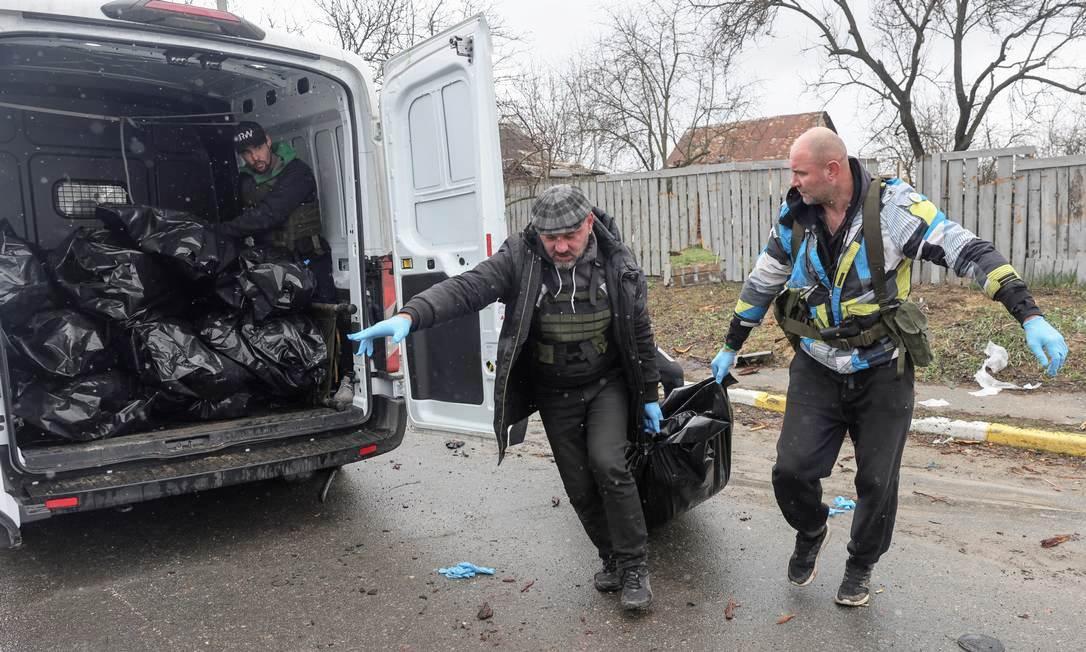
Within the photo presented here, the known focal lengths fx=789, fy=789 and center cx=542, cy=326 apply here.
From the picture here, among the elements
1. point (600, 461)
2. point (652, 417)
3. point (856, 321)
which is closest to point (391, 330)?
point (600, 461)

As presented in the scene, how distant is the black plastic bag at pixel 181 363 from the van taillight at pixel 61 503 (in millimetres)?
1077

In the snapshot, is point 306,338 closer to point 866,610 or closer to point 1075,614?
point 866,610

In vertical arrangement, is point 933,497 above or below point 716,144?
below

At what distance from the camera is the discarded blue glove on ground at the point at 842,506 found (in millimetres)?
3998

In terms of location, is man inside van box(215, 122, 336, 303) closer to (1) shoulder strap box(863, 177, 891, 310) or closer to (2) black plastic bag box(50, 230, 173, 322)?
(2) black plastic bag box(50, 230, 173, 322)

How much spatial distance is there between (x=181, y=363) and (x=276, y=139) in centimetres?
185

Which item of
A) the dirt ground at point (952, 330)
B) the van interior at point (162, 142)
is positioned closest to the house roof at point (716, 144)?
the dirt ground at point (952, 330)

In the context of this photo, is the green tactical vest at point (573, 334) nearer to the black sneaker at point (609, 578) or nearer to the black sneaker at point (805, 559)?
the black sneaker at point (609, 578)

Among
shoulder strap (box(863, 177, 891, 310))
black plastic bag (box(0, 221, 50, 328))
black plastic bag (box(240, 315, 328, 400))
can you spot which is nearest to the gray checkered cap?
shoulder strap (box(863, 177, 891, 310))

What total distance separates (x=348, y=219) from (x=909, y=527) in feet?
11.1

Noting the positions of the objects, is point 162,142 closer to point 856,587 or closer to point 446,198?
point 446,198

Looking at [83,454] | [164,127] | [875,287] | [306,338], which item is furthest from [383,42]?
[875,287]

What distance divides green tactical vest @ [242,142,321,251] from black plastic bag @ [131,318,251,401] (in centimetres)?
99

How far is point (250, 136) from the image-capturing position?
17.0 feet
